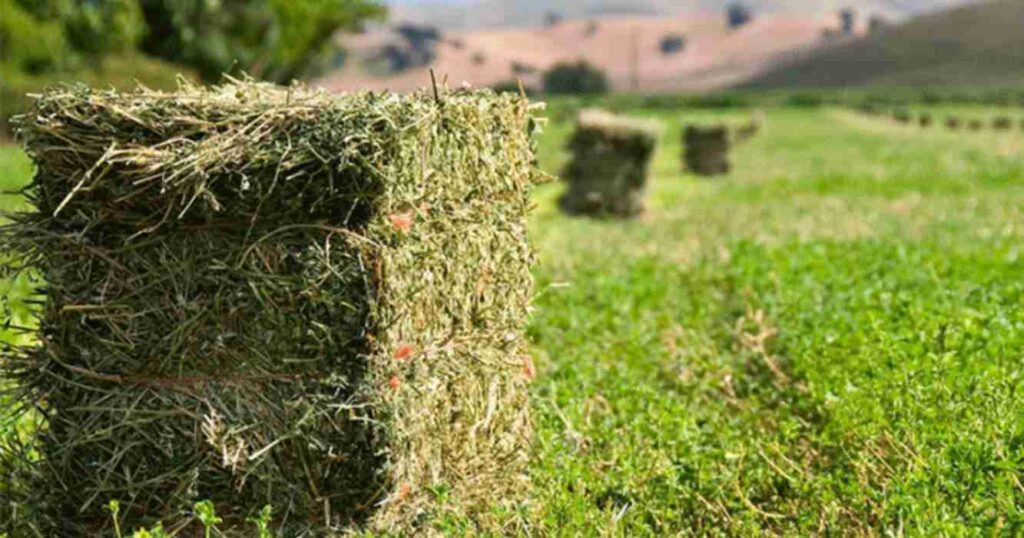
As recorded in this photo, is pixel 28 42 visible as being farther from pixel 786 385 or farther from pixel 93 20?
pixel 786 385

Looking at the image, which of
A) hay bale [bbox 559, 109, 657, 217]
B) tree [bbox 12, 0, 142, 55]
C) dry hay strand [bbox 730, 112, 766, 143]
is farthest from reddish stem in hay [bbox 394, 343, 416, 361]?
tree [bbox 12, 0, 142, 55]

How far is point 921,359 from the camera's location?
23.5ft

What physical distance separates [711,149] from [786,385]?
1087 inches

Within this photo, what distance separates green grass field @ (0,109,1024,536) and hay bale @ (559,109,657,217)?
6371mm

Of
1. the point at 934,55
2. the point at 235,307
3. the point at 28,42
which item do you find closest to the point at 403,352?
the point at 235,307

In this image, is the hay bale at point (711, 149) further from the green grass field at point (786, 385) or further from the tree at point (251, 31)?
the tree at point (251, 31)

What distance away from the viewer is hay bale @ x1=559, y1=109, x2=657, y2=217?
76.2ft

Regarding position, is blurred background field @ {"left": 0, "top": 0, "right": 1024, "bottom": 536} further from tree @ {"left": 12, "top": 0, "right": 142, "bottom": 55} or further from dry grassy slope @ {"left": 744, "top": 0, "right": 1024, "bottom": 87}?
dry grassy slope @ {"left": 744, "top": 0, "right": 1024, "bottom": 87}

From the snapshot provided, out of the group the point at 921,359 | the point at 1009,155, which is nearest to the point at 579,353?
the point at 921,359

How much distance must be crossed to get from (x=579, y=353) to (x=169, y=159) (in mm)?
4788

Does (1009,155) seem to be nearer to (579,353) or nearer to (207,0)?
(579,353)

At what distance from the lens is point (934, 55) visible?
6171 inches

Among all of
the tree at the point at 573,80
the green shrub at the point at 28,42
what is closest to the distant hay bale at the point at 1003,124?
the green shrub at the point at 28,42

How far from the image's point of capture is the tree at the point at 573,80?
131 meters
